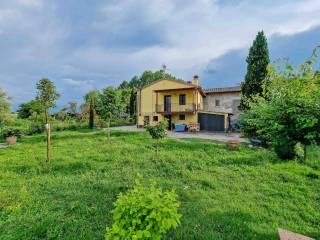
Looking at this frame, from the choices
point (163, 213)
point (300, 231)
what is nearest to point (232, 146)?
point (300, 231)

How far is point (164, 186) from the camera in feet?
20.7

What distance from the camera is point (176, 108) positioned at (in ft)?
84.2

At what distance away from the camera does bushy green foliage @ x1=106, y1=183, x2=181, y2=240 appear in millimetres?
2352

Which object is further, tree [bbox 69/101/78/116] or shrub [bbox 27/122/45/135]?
tree [bbox 69/101/78/116]

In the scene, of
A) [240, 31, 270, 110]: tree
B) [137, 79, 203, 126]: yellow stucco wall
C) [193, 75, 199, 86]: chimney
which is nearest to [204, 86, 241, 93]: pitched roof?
[137, 79, 203, 126]: yellow stucco wall

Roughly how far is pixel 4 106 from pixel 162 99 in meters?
16.1

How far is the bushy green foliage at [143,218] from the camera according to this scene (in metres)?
2.35

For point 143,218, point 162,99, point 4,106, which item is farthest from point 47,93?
point 143,218

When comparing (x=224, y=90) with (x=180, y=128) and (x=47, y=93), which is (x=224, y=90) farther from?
(x=47, y=93)

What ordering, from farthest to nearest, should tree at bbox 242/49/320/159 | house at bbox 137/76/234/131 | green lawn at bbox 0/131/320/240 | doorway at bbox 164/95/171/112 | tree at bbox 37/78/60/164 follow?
doorway at bbox 164/95/171/112, house at bbox 137/76/234/131, tree at bbox 37/78/60/164, green lawn at bbox 0/131/320/240, tree at bbox 242/49/320/159

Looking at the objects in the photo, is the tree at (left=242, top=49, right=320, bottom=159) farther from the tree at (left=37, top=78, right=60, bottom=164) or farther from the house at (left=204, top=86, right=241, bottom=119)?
the house at (left=204, top=86, right=241, bottom=119)

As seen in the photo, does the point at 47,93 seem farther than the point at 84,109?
No

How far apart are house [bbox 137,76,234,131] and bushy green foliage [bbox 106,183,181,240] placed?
860 inches

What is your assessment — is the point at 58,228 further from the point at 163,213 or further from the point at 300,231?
the point at 300,231
